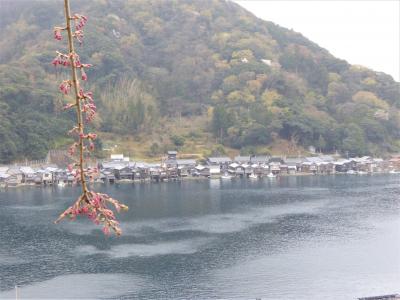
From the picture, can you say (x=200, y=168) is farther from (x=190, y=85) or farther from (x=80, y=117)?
(x=80, y=117)

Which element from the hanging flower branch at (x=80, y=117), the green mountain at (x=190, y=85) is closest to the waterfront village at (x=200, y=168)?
the green mountain at (x=190, y=85)

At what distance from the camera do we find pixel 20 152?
3606 cm

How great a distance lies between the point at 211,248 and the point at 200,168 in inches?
Result: 787

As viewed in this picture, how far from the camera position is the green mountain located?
41094 mm

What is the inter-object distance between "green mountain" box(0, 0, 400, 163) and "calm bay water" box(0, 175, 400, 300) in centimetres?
1203

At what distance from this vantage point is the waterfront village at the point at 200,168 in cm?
3453

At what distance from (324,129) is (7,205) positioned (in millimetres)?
26907

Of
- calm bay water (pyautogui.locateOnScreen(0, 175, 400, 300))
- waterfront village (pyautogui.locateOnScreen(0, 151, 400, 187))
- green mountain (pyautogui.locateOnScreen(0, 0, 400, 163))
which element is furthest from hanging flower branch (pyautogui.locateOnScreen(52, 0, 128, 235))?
green mountain (pyautogui.locateOnScreen(0, 0, 400, 163))

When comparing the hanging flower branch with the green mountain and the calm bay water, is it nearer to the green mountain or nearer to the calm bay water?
the calm bay water

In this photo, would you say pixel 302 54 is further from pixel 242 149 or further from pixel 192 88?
pixel 242 149

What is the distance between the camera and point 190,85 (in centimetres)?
5094

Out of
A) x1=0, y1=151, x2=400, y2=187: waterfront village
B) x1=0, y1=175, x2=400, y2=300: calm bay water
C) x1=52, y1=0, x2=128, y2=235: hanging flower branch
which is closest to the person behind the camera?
x1=52, y1=0, x2=128, y2=235: hanging flower branch

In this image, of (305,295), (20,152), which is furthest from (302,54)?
(305,295)

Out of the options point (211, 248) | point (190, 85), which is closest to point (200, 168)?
point (190, 85)
